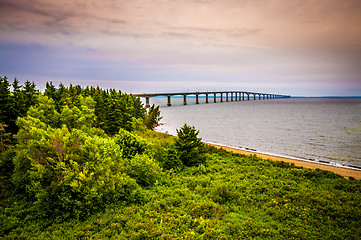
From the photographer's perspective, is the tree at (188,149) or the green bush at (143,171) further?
the tree at (188,149)

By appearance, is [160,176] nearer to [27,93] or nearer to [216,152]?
[216,152]

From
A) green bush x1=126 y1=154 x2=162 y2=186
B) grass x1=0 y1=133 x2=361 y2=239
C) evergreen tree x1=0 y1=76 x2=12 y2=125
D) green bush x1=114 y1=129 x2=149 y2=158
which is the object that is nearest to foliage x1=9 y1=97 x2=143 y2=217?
grass x1=0 y1=133 x2=361 y2=239

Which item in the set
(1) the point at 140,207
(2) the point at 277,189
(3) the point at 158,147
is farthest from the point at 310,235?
(3) the point at 158,147

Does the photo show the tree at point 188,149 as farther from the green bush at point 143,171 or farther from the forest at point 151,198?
the green bush at point 143,171

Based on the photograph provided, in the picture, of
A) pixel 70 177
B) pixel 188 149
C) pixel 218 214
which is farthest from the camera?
pixel 188 149

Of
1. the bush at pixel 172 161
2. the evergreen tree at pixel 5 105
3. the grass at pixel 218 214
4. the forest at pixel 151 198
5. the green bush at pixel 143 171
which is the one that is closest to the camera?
the grass at pixel 218 214

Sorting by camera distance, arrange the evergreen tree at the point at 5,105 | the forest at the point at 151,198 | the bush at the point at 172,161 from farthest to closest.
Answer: the evergreen tree at the point at 5,105 < the bush at the point at 172,161 < the forest at the point at 151,198

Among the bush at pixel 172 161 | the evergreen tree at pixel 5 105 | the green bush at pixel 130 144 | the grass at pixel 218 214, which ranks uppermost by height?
the evergreen tree at pixel 5 105

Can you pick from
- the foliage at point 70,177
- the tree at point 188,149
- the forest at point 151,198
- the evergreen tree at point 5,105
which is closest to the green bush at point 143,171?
the forest at point 151,198

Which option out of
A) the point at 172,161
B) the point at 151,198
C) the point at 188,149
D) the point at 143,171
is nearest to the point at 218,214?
the point at 151,198

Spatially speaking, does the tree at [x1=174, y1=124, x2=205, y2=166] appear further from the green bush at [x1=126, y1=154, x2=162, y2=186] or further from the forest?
the green bush at [x1=126, y1=154, x2=162, y2=186]

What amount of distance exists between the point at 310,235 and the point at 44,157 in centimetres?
1846

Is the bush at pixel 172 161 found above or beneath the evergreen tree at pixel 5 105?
beneath

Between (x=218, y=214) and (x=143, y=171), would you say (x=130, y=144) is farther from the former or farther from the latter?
(x=218, y=214)
